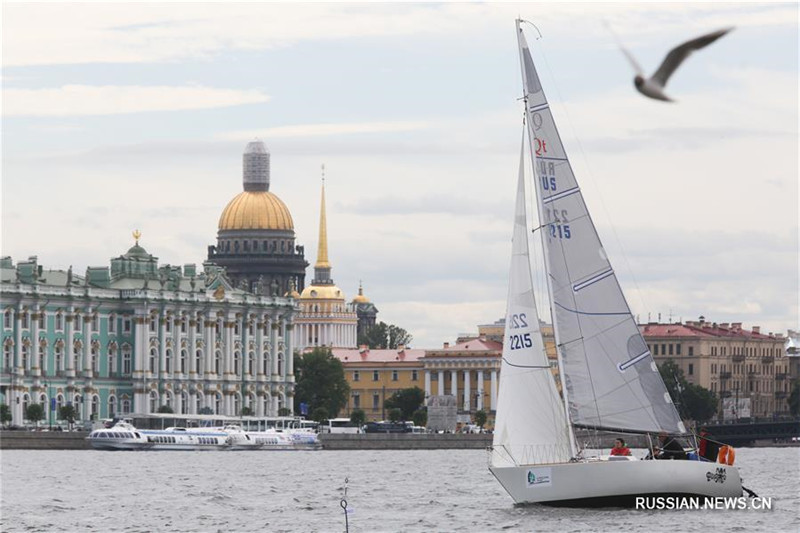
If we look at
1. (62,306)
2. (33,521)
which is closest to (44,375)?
(62,306)

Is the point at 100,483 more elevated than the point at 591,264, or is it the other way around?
the point at 591,264

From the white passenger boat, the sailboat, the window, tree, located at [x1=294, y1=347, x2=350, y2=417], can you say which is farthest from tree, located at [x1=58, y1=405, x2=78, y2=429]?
the sailboat

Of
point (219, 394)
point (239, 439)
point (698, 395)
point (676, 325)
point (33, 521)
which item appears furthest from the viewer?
point (676, 325)

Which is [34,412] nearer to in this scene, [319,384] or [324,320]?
[319,384]

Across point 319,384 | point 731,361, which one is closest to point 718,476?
point 319,384

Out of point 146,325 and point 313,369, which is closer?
point 146,325

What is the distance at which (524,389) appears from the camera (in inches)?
1415

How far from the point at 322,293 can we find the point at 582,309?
161 metres

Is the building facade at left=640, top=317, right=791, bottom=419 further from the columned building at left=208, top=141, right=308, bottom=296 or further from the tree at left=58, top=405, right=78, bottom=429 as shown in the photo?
the tree at left=58, top=405, right=78, bottom=429

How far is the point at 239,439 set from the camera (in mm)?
98688

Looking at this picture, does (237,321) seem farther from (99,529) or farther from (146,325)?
(99,529)

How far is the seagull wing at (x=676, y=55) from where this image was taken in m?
14.3

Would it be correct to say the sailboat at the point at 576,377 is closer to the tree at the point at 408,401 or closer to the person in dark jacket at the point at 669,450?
the person in dark jacket at the point at 669,450

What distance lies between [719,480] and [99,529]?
34.1 ft
